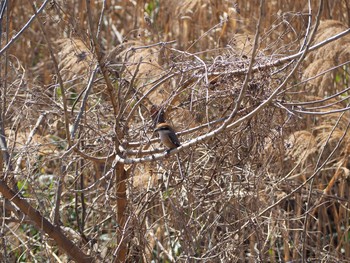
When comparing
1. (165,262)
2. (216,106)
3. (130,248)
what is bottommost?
(165,262)

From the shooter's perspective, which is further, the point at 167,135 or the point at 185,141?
the point at 185,141

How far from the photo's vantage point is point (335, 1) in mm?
4695

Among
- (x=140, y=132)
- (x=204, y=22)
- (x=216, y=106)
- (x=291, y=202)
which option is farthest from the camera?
(x=204, y=22)

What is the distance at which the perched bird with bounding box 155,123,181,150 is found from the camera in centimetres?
266

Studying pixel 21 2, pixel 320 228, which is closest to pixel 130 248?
pixel 320 228

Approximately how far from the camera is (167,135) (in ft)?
8.84

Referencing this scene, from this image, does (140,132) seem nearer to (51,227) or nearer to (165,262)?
(51,227)

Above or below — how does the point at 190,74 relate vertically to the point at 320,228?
above

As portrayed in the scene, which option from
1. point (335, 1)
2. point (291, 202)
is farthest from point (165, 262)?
point (335, 1)

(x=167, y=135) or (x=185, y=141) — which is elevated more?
(x=167, y=135)

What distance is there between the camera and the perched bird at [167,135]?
2.66 m

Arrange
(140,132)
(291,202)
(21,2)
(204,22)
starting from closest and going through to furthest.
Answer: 1. (140,132)
2. (291,202)
3. (204,22)
4. (21,2)

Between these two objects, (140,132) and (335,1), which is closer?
(140,132)

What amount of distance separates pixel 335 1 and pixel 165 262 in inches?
82.6
